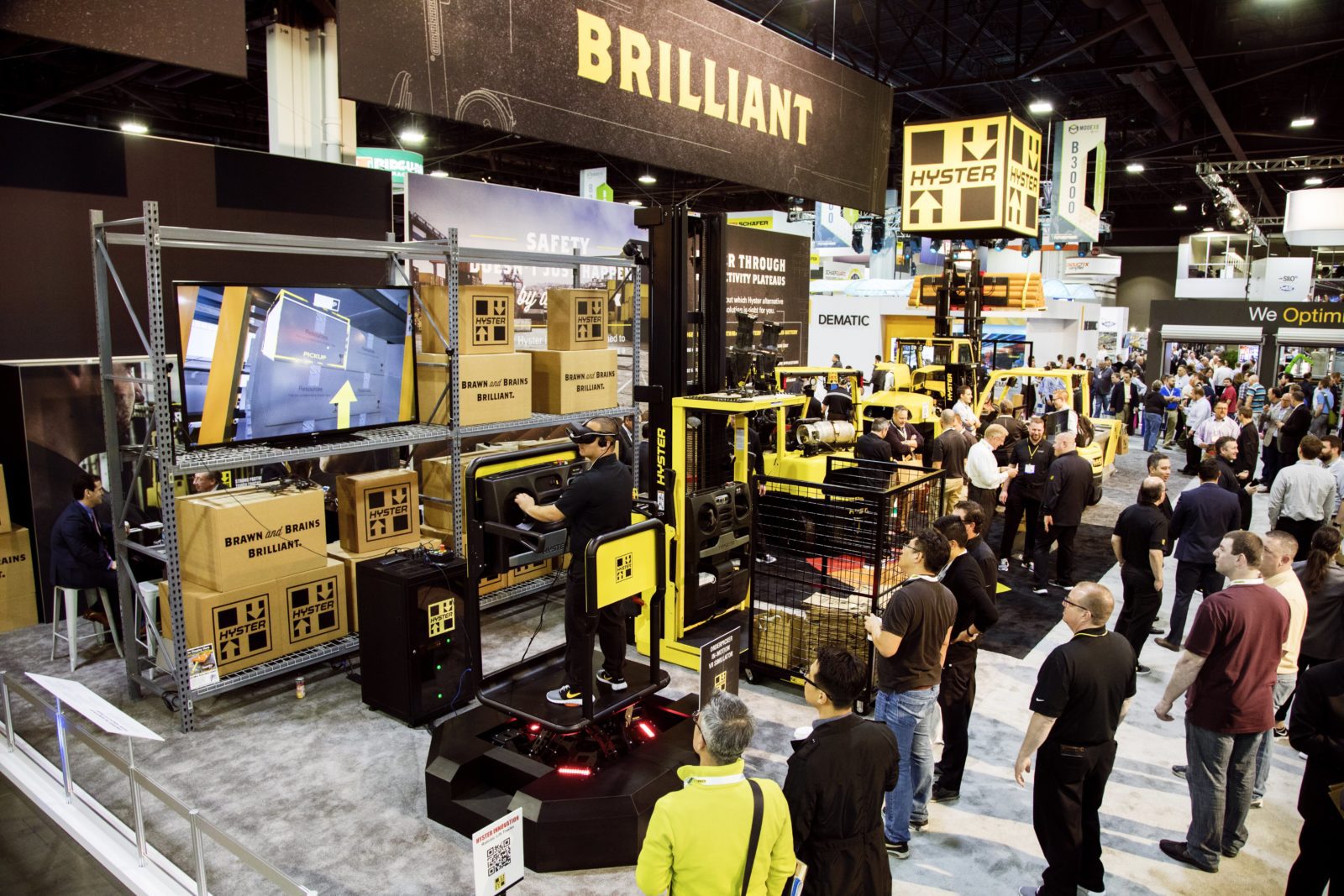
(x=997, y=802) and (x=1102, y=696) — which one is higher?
(x=1102, y=696)

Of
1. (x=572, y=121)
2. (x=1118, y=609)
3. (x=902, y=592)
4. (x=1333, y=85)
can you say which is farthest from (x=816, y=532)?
(x=1333, y=85)

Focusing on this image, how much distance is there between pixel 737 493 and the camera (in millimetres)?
6348

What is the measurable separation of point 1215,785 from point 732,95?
4545 mm

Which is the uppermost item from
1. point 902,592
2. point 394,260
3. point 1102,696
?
point 394,260

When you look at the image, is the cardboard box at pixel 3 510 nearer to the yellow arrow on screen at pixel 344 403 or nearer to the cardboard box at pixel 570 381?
the yellow arrow on screen at pixel 344 403

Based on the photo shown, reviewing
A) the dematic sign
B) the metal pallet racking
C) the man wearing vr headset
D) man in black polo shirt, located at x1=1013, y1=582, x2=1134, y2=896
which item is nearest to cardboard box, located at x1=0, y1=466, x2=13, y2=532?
the metal pallet racking

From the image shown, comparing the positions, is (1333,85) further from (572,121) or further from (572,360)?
(572,121)

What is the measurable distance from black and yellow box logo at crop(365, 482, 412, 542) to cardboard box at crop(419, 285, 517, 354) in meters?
1.23

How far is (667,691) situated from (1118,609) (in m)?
4.81

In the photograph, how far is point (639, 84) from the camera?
4656 millimetres

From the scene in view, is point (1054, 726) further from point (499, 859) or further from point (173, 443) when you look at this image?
point (173, 443)

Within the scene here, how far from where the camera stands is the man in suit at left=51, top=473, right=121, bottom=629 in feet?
20.7

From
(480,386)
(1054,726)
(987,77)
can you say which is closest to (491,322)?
(480,386)

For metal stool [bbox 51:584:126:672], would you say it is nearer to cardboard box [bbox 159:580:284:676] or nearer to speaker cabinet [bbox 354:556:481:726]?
cardboard box [bbox 159:580:284:676]
